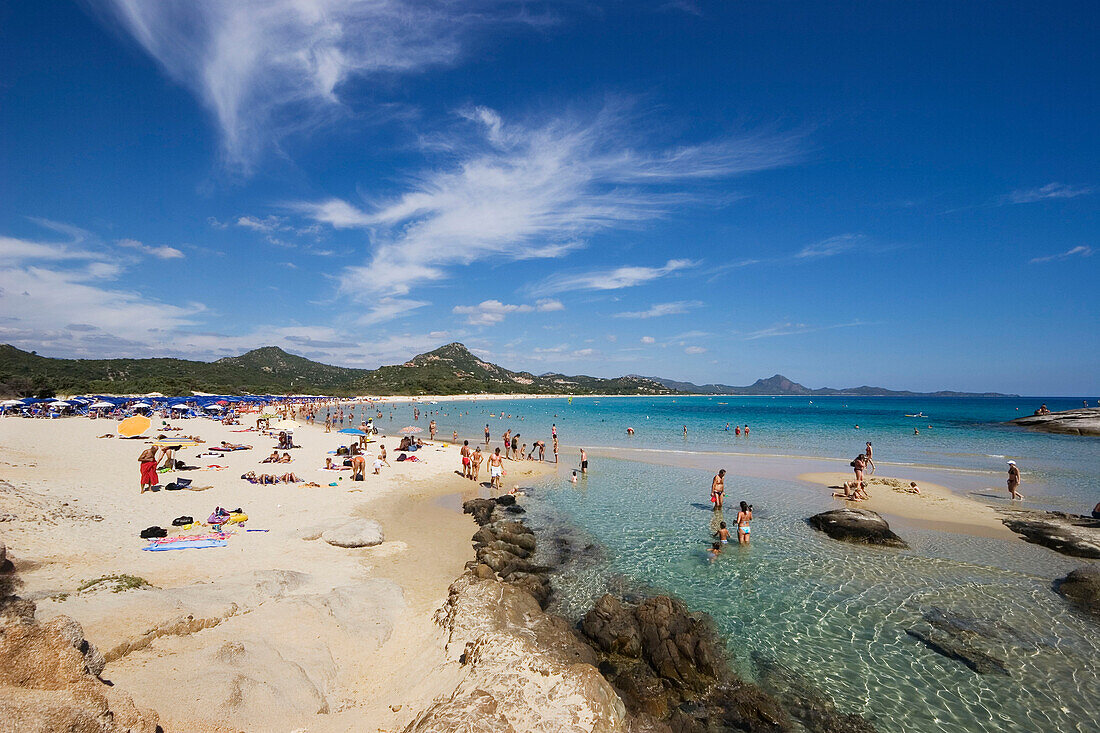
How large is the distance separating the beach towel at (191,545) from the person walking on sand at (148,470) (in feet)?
23.8

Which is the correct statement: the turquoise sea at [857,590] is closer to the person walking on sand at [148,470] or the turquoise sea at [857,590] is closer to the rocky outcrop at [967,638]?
the rocky outcrop at [967,638]

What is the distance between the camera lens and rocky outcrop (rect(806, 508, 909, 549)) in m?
15.5

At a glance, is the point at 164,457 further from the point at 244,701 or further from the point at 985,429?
the point at 985,429

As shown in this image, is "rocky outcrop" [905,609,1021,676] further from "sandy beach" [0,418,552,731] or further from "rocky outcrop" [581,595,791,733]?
"sandy beach" [0,418,552,731]

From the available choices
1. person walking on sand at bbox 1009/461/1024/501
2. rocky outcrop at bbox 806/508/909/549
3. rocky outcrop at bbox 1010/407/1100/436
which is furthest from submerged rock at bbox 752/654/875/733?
rocky outcrop at bbox 1010/407/1100/436

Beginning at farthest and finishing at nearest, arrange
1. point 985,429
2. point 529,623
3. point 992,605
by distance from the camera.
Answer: point 985,429
point 992,605
point 529,623

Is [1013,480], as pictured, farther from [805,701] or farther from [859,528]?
[805,701]

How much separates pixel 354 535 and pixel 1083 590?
19029 mm

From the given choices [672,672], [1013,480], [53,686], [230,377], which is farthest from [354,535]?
[230,377]

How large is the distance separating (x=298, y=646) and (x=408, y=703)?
→ 240 centimetres

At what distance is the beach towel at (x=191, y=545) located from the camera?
1194 centimetres

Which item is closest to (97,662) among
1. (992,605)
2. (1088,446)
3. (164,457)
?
(992,605)

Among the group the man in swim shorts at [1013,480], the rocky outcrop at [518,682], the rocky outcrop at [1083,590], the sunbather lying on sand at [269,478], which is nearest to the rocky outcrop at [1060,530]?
the man in swim shorts at [1013,480]

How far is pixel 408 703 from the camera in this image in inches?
265
